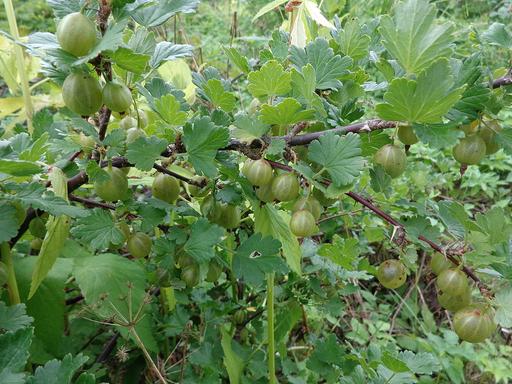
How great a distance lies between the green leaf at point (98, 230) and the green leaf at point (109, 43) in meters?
0.23

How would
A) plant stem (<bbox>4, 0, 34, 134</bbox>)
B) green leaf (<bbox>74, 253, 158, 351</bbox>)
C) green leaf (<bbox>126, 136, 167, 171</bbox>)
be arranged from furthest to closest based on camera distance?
plant stem (<bbox>4, 0, 34, 134</bbox>), green leaf (<bbox>74, 253, 158, 351</bbox>), green leaf (<bbox>126, 136, 167, 171</bbox>)

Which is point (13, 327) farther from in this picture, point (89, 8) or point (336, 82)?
point (336, 82)

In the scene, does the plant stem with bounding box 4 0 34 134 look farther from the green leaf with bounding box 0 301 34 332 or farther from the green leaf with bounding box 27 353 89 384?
the green leaf with bounding box 27 353 89 384

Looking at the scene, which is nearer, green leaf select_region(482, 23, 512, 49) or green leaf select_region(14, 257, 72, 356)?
green leaf select_region(482, 23, 512, 49)

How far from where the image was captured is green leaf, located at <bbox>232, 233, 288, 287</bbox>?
620mm

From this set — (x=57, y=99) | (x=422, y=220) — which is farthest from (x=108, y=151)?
(x=57, y=99)

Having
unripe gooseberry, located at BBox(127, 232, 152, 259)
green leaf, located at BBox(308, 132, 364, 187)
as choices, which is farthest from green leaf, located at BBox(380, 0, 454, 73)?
unripe gooseberry, located at BBox(127, 232, 152, 259)

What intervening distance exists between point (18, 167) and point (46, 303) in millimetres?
387

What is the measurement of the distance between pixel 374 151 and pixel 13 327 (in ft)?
1.62

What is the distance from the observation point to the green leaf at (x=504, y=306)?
519 millimetres

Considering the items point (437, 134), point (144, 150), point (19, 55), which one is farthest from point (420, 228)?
point (19, 55)

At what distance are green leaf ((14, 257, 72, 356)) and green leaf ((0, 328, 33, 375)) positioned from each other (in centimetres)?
33

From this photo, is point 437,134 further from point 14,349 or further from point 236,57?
point 14,349

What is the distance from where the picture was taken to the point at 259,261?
633mm
